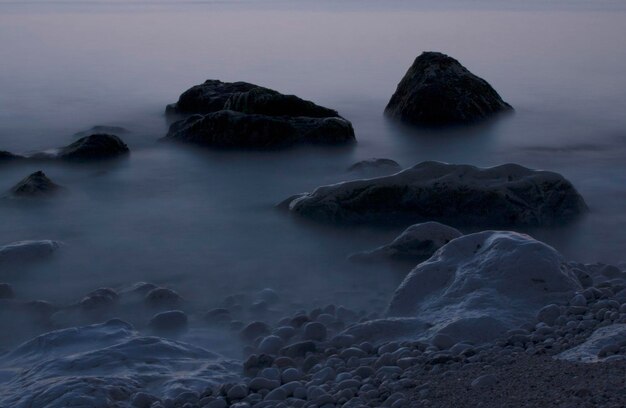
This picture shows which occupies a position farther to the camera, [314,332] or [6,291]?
[6,291]

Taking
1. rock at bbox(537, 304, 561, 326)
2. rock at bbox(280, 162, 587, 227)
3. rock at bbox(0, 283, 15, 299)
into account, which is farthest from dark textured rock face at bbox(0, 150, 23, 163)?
rock at bbox(537, 304, 561, 326)

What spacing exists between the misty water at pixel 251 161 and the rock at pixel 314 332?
44 cm

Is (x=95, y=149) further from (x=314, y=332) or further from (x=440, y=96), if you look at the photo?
(x=314, y=332)

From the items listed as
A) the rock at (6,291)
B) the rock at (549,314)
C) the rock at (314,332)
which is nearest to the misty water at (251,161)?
the rock at (6,291)

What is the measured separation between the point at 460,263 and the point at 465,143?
4.70 m

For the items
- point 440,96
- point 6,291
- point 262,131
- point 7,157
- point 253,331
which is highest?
point 440,96

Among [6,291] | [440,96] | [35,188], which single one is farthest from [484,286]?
[440,96]

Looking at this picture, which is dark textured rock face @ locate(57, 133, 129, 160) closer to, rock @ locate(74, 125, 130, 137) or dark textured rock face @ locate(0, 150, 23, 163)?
dark textured rock face @ locate(0, 150, 23, 163)

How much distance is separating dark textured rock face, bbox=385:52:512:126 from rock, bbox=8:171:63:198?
14.5 ft

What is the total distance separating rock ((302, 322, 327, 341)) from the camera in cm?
404

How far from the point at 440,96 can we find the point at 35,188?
15.7 ft

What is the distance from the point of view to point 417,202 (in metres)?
5.92

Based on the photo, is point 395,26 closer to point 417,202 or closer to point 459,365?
point 417,202

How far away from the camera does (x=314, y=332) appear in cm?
405
